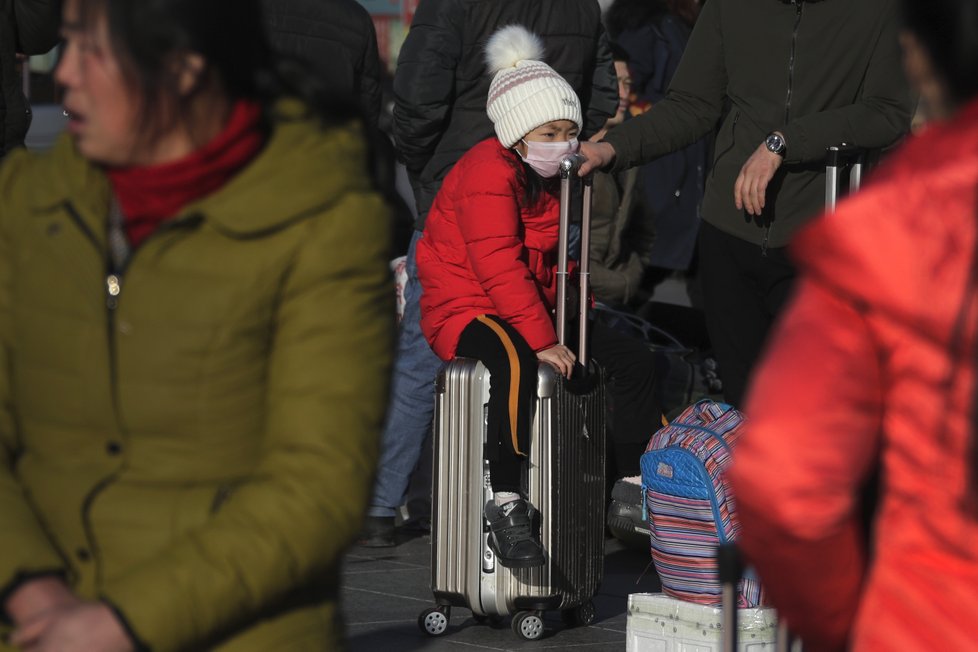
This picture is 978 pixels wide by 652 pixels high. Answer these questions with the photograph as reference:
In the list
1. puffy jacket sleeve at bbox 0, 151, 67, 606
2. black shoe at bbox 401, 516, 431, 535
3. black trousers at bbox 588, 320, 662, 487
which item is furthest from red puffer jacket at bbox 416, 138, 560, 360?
puffy jacket sleeve at bbox 0, 151, 67, 606

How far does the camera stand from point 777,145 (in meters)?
5.04

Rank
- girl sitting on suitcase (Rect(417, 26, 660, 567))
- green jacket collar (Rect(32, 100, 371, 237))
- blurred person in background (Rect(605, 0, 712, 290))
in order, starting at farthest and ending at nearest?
blurred person in background (Rect(605, 0, 712, 290)) → girl sitting on suitcase (Rect(417, 26, 660, 567)) → green jacket collar (Rect(32, 100, 371, 237))

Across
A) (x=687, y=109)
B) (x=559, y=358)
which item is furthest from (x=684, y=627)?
(x=687, y=109)

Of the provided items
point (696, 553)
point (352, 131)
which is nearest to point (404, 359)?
point (696, 553)

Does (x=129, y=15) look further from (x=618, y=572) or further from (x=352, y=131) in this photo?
(x=618, y=572)

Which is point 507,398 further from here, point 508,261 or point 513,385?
point 508,261

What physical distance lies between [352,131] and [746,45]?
3.04 meters

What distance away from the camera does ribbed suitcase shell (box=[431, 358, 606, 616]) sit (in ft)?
18.6

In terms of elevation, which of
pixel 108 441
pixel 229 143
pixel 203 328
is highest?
pixel 229 143

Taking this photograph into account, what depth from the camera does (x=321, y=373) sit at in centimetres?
225

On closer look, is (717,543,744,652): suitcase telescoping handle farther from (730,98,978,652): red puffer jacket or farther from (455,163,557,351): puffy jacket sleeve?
(455,163,557,351): puffy jacket sleeve

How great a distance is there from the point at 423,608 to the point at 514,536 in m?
0.68

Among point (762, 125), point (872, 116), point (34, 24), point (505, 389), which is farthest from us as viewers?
point (34, 24)

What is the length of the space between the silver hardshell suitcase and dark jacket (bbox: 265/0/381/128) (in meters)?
1.68
